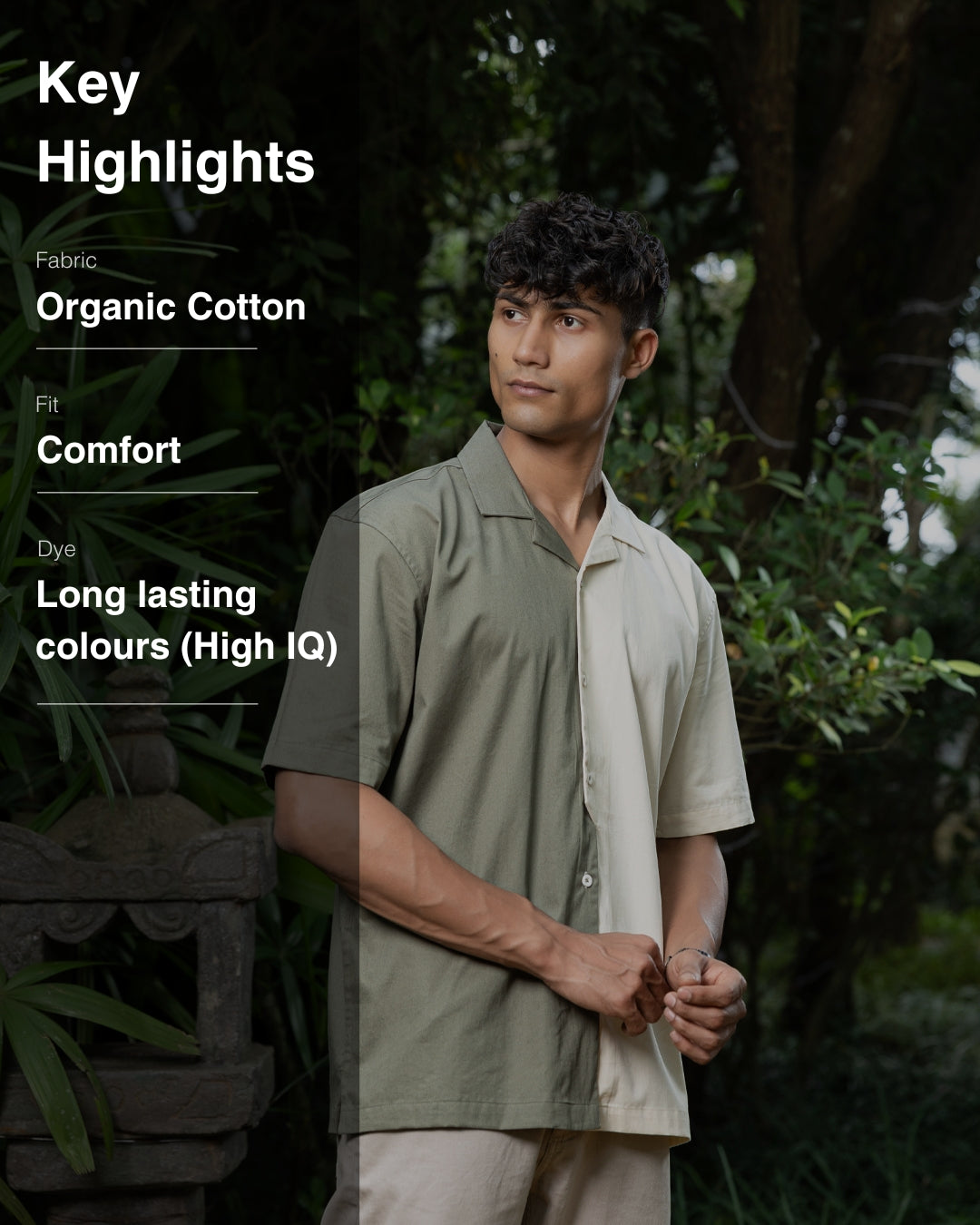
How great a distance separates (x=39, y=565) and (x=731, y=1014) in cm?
111

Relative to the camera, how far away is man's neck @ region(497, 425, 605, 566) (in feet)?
4.69

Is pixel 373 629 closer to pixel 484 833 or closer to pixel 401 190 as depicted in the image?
pixel 484 833

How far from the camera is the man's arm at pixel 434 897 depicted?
120 centimetres

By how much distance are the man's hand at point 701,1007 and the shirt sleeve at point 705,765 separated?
24 centimetres

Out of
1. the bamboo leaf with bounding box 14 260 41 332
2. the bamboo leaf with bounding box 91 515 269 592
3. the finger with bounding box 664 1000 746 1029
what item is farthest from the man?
the bamboo leaf with bounding box 14 260 41 332

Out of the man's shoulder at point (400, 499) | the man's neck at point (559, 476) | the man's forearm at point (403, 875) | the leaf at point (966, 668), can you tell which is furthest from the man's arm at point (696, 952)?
the leaf at point (966, 668)

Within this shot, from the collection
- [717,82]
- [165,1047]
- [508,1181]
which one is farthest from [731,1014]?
[717,82]

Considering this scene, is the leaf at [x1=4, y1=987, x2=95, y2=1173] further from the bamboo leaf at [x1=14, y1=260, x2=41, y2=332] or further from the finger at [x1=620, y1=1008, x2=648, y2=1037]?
the bamboo leaf at [x1=14, y1=260, x2=41, y2=332]

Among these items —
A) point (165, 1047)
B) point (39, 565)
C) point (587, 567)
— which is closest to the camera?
point (587, 567)

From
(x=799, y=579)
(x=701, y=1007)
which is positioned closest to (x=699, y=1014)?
(x=701, y=1007)

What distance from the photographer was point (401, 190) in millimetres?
3008

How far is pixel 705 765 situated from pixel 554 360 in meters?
0.50

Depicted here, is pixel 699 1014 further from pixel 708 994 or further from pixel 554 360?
pixel 554 360

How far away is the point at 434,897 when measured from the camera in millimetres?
1198
